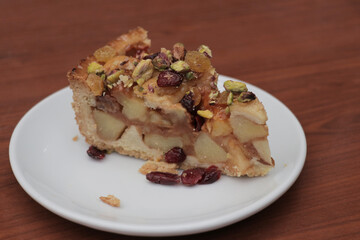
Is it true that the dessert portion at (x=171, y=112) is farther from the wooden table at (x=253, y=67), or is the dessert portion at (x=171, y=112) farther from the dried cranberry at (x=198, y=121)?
the wooden table at (x=253, y=67)

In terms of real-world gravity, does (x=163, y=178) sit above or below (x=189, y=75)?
below

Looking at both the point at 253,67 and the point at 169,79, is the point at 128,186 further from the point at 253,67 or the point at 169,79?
the point at 253,67

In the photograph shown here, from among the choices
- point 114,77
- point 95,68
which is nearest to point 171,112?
point 114,77

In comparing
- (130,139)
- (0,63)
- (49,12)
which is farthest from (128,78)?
(49,12)

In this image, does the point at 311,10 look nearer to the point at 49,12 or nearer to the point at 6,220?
the point at 49,12

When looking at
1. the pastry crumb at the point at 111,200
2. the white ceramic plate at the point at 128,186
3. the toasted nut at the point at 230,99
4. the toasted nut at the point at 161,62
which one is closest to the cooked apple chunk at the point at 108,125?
the white ceramic plate at the point at 128,186
